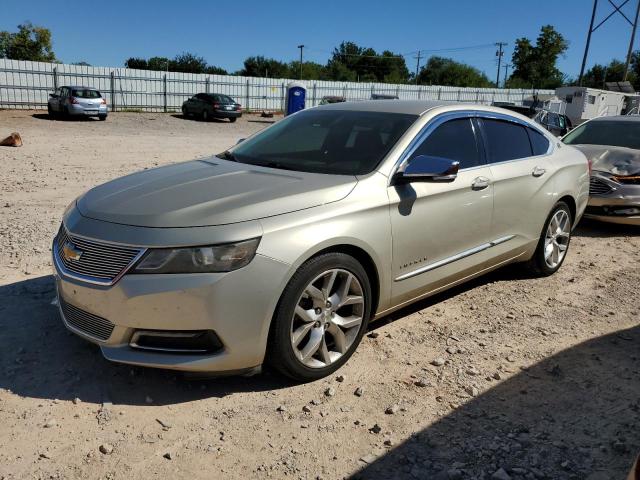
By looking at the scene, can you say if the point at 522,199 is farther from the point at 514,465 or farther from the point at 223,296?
the point at 223,296

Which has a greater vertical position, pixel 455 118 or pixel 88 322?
pixel 455 118

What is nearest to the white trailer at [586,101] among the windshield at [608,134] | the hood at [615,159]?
the windshield at [608,134]

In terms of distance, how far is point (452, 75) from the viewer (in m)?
91.9

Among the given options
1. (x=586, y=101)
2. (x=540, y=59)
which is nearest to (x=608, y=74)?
(x=540, y=59)

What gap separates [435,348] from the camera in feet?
12.6

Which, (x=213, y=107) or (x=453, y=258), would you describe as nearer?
(x=453, y=258)

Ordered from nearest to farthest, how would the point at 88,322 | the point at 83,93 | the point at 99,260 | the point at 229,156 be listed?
1. the point at 99,260
2. the point at 88,322
3. the point at 229,156
4. the point at 83,93

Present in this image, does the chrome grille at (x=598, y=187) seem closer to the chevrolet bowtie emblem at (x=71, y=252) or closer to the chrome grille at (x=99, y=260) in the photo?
the chrome grille at (x=99, y=260)

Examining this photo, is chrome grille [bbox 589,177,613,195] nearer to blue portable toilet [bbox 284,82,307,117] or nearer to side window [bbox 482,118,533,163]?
side window [bbox 482,118,533,163]

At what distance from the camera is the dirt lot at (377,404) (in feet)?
8.56

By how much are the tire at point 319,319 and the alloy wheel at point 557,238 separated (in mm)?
2544

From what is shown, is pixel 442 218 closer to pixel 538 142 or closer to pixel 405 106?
pixel 405 106

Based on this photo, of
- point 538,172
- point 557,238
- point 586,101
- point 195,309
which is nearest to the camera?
point 195,309

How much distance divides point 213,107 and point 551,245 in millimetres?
26562
